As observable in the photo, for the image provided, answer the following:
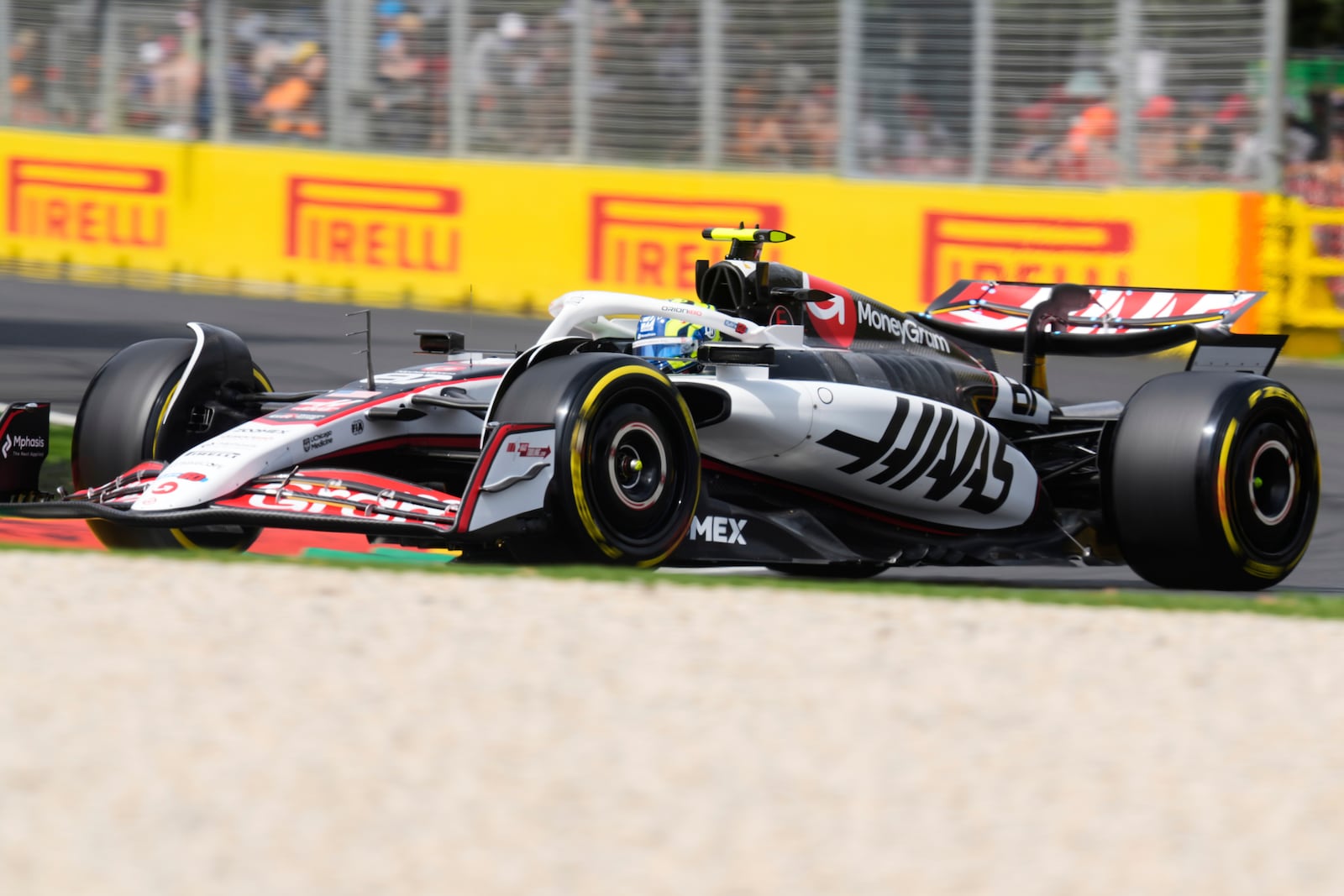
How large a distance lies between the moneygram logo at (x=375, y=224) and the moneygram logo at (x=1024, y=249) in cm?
400

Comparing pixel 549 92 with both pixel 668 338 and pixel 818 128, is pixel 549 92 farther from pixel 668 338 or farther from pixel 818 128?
pixel 668 338

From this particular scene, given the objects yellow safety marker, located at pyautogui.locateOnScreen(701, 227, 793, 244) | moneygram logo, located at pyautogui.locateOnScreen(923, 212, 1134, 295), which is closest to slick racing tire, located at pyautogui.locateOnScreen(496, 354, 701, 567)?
yellow safety marker, located at pyautogui.locateOnScreen(701, 227, 793, 244)

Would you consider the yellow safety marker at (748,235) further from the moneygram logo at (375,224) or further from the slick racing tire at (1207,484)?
the moneygram logo at (375,224)

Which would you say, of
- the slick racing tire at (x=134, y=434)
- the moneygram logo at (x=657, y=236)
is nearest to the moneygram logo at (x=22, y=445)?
the slick racing tire at (x=134, y=434)

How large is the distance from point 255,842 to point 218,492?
2.75m

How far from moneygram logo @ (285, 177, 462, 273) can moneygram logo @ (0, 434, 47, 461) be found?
9372 millimetres

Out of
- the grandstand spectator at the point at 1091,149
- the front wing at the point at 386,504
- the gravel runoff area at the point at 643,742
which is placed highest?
the grandstand spectator at the point at 1091,149

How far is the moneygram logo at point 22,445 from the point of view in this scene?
23.0 ft

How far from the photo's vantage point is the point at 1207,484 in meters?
7.21

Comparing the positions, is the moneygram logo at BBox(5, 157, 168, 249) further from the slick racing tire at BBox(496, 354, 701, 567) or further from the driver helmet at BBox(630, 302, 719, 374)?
the slick racing tire at BBox(496, 354, 701, 567)

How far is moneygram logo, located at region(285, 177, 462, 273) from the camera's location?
54.1 feet

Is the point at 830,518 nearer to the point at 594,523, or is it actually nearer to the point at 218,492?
the point at 594,523

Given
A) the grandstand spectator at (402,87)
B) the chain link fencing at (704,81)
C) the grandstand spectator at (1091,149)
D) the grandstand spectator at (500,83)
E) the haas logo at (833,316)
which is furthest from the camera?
the grandstand spectator at (402,87)

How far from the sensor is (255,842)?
3.65m
